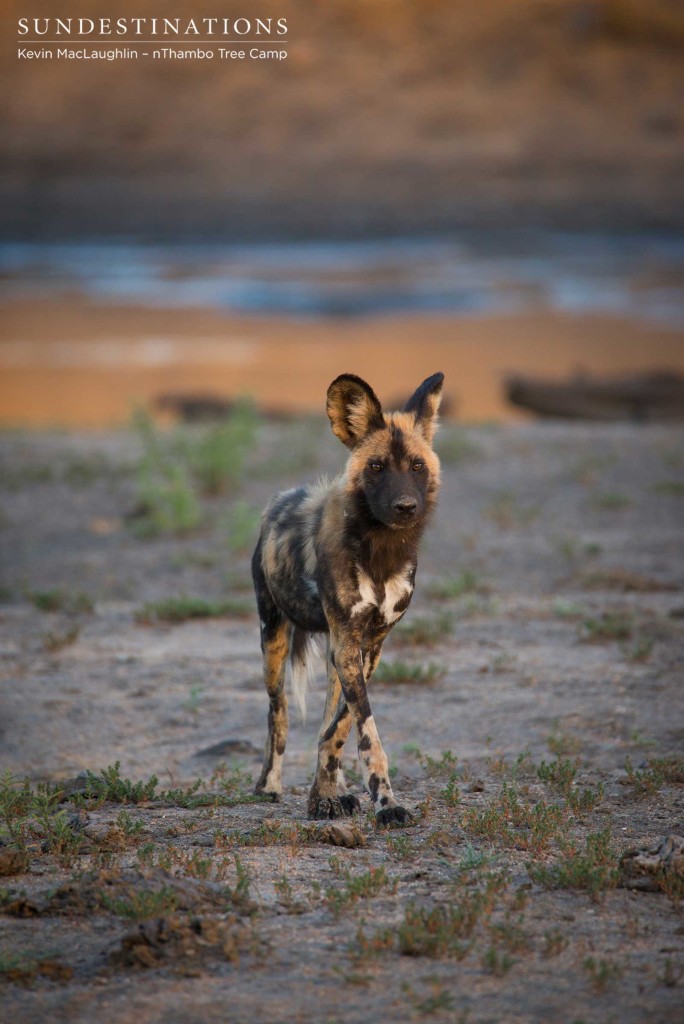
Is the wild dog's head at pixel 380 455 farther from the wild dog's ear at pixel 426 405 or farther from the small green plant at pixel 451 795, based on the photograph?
the small green plant at pixel 451 795

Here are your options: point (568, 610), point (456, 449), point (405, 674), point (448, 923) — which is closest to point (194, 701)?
point (405, 674)

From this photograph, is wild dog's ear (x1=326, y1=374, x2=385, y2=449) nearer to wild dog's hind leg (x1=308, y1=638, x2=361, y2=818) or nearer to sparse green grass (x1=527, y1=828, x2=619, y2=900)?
Answer: wild dog's hind leg (x1=308, y1=638, x2=361, y2=818)

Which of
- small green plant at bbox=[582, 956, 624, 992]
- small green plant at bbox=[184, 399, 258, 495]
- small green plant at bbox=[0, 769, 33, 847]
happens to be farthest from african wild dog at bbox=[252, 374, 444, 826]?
small green plant at bbox=[184, 399, 258, 495]

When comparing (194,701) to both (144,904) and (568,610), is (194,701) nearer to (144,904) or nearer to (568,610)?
(568,610)

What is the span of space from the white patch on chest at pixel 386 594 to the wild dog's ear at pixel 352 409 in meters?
0.62

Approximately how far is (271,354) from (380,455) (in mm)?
23165

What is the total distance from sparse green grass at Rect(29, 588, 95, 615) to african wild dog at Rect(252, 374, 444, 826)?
15.3ft

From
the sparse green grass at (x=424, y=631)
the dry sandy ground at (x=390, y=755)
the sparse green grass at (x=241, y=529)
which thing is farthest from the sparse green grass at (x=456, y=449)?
the sparse green grass at (x=424, y=631)

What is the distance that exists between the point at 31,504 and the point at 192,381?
36.6 feet

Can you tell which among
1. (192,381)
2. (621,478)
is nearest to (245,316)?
(192,381)

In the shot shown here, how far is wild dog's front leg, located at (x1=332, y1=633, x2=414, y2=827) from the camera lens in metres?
5.48

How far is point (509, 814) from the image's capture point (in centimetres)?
558

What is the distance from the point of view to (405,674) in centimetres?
838

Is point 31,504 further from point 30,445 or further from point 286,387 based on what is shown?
point 286,387
